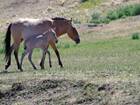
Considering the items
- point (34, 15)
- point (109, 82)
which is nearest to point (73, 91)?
point (109, 82)

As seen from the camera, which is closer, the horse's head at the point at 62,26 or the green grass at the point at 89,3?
the horse's head at the point at 62,26

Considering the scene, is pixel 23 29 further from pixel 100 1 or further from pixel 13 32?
pixel 100 1

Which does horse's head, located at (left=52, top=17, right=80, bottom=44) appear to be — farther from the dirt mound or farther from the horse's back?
the dirt mound

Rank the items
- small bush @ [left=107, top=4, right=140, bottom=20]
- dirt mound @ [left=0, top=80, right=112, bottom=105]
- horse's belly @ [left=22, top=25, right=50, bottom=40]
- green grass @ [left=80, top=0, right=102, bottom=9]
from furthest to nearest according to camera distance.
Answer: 1. green grass @ [left=80, top=0, right=102, bottom=9]
2. small bush @ [left=107, top=4, right=140, bottom=20]
3. horse's belly @ [left=22, top=25, right=50, bottom=40]
4. dirt mound @ [left=0, top=80, right=112, bottom=105]

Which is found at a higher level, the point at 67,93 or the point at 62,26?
the point at 62,26

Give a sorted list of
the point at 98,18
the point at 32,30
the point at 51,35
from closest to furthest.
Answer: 1. the point at 51,35
2. the point at 32,30
3. the point at 98,18

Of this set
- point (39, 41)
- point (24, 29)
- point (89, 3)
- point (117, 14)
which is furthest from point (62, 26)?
point (89, 3)

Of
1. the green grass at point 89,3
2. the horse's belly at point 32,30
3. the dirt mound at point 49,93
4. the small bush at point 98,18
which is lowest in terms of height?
the small bush at point 98,18

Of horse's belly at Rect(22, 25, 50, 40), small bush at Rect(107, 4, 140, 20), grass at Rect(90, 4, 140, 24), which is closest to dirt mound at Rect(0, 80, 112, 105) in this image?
horse's belly at Rect(22, 25, 50, 40)

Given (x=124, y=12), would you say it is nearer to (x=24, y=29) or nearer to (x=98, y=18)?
(x=98, y=18)

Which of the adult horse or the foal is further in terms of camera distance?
the adult horse

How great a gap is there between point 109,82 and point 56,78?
7.60 ft

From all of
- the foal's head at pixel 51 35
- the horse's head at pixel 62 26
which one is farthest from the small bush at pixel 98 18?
the foal's head at pixel 51 35

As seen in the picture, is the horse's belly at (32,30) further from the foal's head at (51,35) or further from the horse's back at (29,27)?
the foal's head at (51,35)
